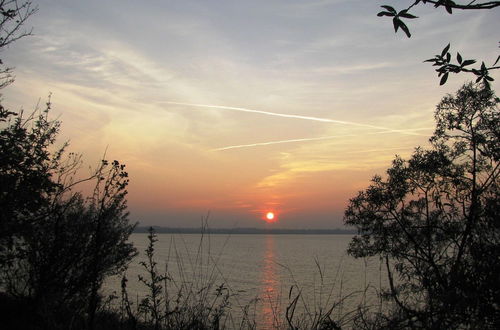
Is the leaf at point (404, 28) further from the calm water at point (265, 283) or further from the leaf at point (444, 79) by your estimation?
the calm water at point (265, 283)

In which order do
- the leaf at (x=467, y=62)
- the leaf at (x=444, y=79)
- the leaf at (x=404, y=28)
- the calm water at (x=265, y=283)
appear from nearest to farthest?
1. the leaf at (x=404, y=28)
2. the leaf at (x=467, y=62)
3. the leaf at (x=444, y=79)
4. the calm water at (x=265, y=283)

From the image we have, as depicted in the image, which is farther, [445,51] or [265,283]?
[265,283]

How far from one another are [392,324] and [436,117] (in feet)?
66.3

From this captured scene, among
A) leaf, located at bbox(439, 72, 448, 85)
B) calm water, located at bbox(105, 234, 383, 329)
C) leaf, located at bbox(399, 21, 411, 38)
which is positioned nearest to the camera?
leaf, located at bbox(399, 21, 411, 38)

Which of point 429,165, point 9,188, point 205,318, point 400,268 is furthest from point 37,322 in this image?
point 429,165

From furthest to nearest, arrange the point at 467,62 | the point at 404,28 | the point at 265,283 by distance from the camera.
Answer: the point at 265,283 → the point at 467,62 → the point at 404,28

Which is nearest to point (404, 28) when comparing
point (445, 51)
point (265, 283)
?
point (445, 51)

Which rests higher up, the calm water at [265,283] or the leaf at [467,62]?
the leaf at [467,62]

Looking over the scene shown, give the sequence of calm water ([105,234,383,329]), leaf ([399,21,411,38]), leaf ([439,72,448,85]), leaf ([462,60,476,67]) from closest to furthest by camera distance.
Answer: leaf ([399,21,411,38]) < leaf ([462,60,476,67]) < leaf ([439,72,448,85]) < calm water ([105,234,383,329])

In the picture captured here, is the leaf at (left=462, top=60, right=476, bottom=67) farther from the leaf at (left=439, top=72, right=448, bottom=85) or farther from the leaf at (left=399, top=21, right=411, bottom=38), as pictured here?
the leaf at (left=399, top=21, right=411, bottom=38)

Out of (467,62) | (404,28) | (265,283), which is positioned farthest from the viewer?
(265,283)

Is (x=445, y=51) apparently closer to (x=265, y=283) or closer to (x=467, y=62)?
(x=467, y=62)

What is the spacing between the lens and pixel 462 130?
68.6 feet

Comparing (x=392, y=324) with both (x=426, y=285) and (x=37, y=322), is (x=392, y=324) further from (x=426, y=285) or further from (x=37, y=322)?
(x=37, y=322)
